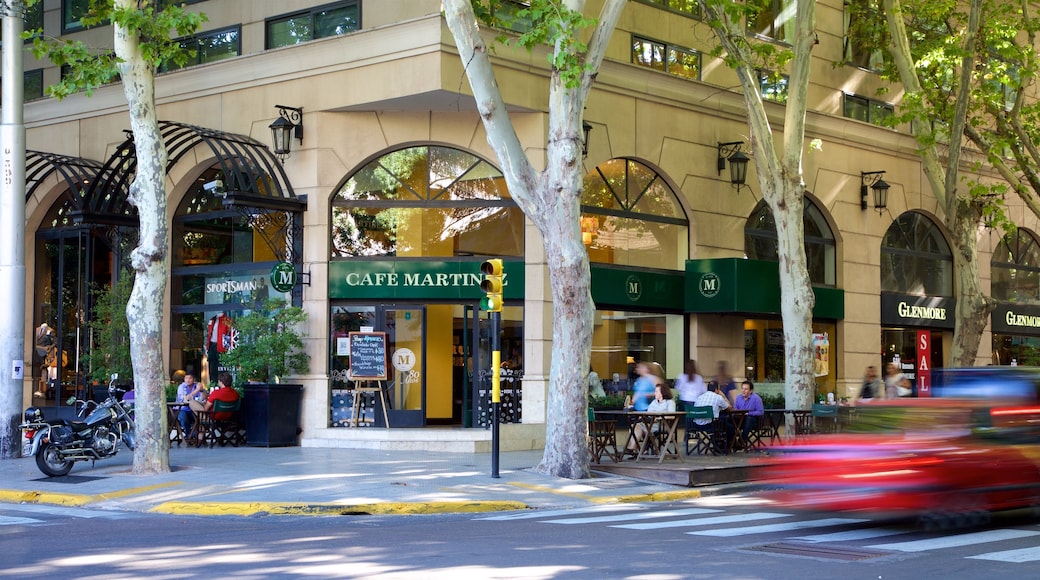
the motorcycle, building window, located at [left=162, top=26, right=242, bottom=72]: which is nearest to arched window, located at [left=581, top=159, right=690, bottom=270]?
building window, located at [left=162, top=26, right=242, bottom=72]

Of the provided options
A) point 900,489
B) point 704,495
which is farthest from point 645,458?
point 900,489

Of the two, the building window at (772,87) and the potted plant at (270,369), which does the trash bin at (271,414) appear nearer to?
the potted plant at (270,369)

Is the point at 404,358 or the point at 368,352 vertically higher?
the point at 368,352

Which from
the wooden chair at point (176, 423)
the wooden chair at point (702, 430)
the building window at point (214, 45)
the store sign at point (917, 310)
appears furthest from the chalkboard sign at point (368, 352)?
the store sign at point (917, 310)

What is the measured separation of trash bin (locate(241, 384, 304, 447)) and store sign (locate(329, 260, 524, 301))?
2.10 m

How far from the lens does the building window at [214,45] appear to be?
76.8 feet

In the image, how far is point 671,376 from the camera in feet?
80.0

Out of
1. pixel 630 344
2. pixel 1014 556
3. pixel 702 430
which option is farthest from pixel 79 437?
pixel 1014 556

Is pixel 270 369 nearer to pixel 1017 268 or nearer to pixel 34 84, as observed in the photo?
pixel 34 84

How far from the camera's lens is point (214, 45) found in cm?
2373

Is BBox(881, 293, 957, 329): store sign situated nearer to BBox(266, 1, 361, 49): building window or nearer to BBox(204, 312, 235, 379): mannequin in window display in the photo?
BBox(266, 1, 361, 49): building window

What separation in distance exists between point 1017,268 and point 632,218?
14.7 metres

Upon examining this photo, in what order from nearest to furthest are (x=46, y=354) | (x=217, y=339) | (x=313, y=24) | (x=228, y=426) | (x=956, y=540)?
(x=956, y=540) < (x=228, y=426) < (x=313, y=24) < (x=217, y=339) < (x=46, y=354)

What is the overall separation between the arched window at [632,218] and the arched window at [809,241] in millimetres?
2180
